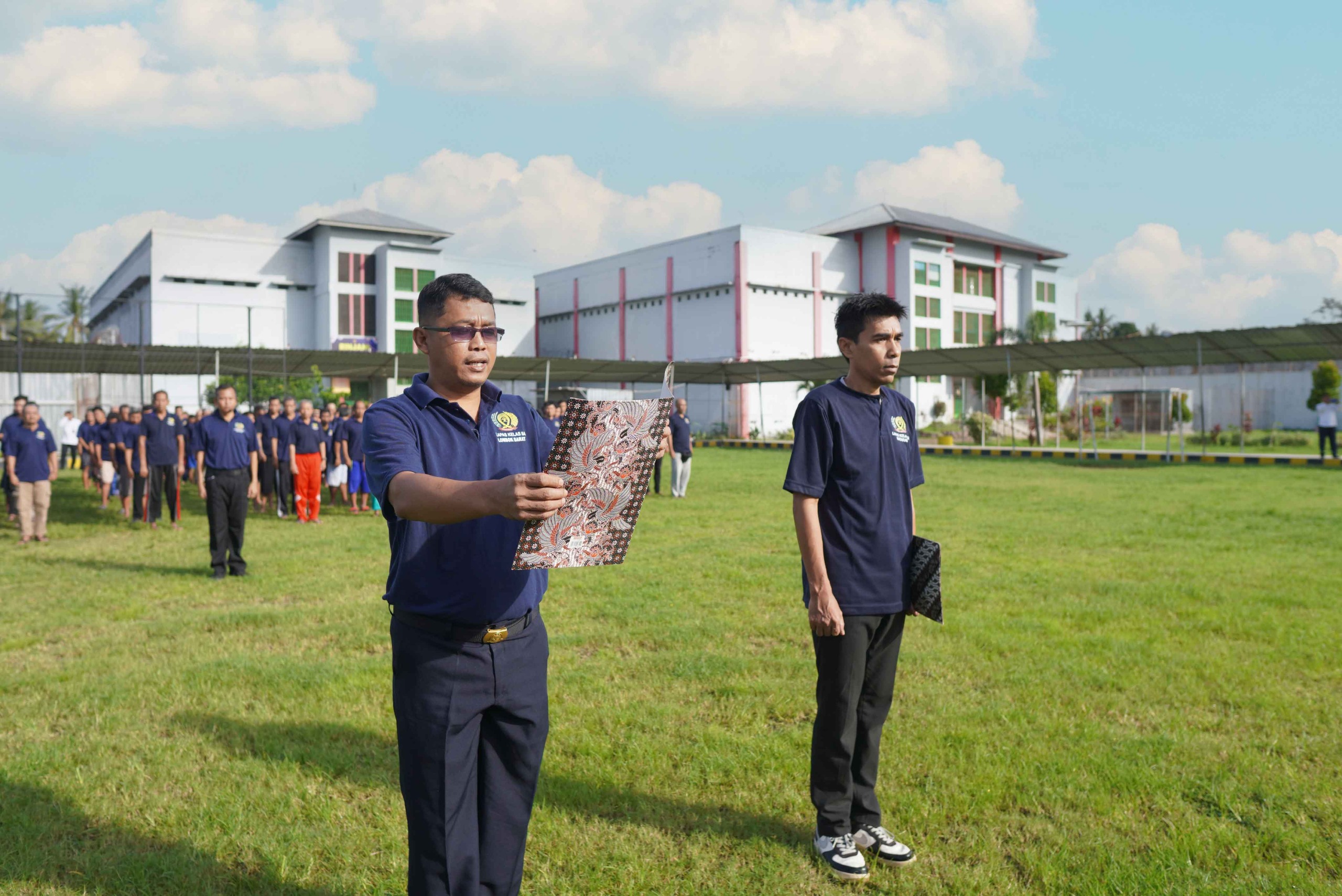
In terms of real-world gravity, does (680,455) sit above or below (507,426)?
below

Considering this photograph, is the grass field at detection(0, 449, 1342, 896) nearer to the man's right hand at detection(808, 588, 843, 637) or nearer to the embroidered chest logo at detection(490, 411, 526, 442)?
the man's right hand at detection(808, 588, 843, 637)

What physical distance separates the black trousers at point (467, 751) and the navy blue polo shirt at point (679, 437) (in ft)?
46.9

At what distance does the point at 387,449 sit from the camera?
2.35 metres

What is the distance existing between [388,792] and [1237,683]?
4.83 m

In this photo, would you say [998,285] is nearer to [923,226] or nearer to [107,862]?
[923,226]

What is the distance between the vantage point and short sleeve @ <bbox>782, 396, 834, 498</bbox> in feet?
11.4

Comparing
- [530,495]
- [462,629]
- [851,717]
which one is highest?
[530,495]

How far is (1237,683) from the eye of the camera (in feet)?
18.3

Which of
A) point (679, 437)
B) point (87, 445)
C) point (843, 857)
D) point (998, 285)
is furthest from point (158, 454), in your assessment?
point (998, 285)

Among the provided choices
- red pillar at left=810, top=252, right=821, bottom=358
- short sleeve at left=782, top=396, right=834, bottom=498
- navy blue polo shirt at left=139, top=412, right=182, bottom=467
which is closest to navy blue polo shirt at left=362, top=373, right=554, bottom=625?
short sleeve at left=782, top=396, right=834, bottom=498

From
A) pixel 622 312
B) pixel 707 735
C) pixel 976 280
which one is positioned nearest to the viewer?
pixel 707 735

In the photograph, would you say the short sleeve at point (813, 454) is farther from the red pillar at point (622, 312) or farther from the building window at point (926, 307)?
the red pillar at point (622, 312)

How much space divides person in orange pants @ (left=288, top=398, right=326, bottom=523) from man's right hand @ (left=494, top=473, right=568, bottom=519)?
13.2 metres

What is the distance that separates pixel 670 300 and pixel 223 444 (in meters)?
47.5
